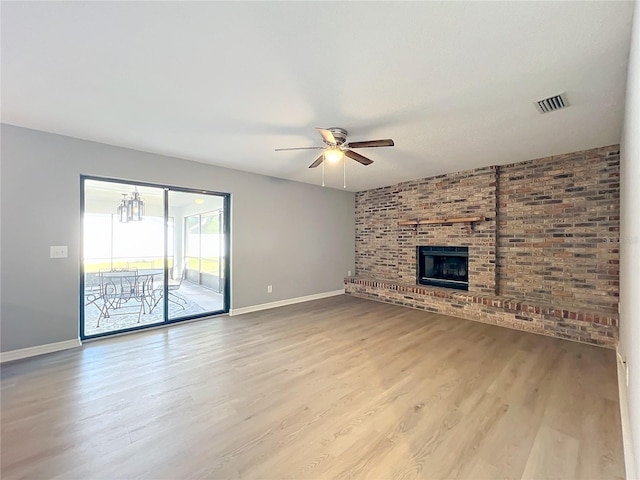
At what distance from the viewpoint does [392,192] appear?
19.7 ft

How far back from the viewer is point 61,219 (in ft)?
10.7

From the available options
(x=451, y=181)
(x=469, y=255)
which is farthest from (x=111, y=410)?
(x=451, y=181)

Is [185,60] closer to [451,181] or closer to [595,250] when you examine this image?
[451,181]

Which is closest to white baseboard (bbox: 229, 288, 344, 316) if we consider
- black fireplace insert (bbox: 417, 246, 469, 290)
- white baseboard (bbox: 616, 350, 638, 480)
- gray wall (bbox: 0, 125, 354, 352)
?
gray wall (bbox: 0, 125, 354, 352)

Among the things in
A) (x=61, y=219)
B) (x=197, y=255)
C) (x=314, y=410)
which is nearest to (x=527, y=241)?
(x=314, y=410)

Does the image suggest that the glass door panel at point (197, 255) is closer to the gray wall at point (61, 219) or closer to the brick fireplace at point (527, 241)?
the gray wall at point (61, 219)

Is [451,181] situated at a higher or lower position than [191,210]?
higher

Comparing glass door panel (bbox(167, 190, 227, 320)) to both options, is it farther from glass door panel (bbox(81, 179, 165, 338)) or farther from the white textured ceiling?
the white textured ceiling

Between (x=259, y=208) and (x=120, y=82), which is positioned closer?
(x=120, y=82)

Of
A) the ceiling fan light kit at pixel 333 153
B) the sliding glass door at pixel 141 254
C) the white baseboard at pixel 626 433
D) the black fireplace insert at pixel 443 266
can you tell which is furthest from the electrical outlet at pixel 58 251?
the black fireplace insert at pixel 443 266

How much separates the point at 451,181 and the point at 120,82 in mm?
4995

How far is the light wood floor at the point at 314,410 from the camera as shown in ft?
5.16

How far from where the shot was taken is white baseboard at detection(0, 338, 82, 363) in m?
2.92

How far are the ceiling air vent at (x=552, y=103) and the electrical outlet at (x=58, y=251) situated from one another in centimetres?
540
